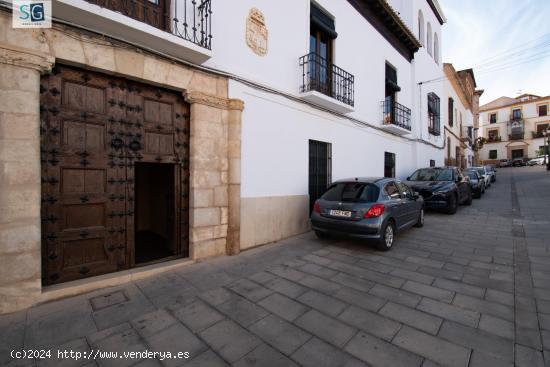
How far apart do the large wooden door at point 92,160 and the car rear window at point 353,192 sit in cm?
341

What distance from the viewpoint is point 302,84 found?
21.1ft

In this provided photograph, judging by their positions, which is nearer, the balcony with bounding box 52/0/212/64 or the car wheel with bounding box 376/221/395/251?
the balcony with bounding box 52/0/212/64

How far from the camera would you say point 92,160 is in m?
3.56

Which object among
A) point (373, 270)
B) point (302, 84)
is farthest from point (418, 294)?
point (302, 84)

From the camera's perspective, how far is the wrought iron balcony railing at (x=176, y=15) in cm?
382

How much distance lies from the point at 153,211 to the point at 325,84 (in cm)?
611

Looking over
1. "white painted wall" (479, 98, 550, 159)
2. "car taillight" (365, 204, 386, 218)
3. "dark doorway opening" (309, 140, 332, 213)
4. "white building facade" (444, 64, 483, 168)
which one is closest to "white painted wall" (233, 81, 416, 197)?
"dark doorway opening" (309, 140, 332, 213)

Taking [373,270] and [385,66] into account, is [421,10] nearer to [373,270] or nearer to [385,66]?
[385,66]

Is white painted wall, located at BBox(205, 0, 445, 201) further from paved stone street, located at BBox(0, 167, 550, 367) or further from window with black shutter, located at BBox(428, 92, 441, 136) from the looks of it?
window with black shutter, located at BBox(428, 92, 441, 136)

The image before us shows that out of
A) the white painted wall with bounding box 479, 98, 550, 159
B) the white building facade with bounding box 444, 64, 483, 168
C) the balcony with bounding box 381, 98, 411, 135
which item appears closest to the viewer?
the balcony with bounding box 381, 98, 411, 135

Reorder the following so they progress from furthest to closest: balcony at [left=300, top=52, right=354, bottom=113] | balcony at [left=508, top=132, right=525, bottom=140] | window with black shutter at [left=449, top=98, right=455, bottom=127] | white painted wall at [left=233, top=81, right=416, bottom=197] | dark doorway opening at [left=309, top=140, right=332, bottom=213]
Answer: balcony at [left=508, top=132, right=525, bottom=140] → window with black shutter at [left=449, top=98, right=455, bottom=127] → dark doorway opening at [left=309, top=140, right=332, bottom=213] → balcony at [left=300, top=52, right=354, bottom=113] → white painted wall at [left=233, top=81, right=416, bottom=197]

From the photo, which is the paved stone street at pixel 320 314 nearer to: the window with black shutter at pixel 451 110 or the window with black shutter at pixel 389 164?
the window with black shutter at pixel 389 164

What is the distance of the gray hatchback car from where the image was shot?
475 cm

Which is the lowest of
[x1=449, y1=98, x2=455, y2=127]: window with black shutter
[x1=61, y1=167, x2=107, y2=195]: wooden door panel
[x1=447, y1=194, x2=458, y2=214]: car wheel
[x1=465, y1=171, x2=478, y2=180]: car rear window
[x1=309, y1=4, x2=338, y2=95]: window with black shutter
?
[x1=447, y1=194, x2=458, y2=214]: car wheel
